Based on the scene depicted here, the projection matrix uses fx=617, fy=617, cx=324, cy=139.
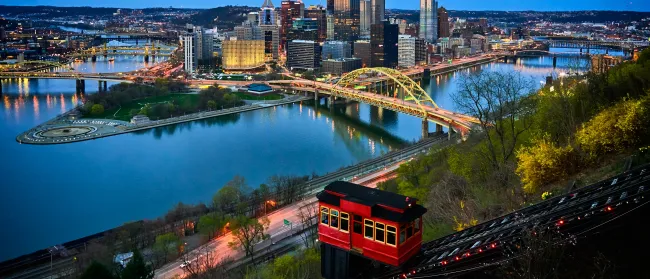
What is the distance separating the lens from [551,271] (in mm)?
3055

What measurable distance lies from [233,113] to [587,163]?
1597 centimetres

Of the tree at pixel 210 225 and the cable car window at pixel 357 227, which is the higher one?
the cable car window at pixel 357 227

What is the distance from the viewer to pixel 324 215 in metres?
3.98

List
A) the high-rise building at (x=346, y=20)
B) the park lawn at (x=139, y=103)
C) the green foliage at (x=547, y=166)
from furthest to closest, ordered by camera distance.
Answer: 1. the high-rise building at (x=346, y=20)
2. the park lawn at (x=139, y=103)
3. the green foliage at (x=547, y=166)

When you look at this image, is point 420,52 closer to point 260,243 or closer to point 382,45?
point 382,45

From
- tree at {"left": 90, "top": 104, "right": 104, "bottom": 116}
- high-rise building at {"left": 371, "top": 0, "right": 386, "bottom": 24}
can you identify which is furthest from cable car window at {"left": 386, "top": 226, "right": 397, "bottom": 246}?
high-rise building at {"left": 371, "top": 0, "right": 386, "bottom": 24}

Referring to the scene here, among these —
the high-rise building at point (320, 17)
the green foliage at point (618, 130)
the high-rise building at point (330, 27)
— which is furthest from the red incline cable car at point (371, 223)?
the high-rise building at point (330, 27)

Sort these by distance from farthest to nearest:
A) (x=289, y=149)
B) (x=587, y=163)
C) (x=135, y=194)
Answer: (x=289, y=149) → (x=135, y=194) → (x=587, y=163)

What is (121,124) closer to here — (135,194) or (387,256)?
(135,194)

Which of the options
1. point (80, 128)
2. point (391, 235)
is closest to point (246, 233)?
point (391, 235)

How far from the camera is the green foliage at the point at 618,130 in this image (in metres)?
5.22

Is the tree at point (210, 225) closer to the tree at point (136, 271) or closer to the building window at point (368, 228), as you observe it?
the tree at point (136, 271)

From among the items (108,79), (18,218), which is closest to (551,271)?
(18,218)

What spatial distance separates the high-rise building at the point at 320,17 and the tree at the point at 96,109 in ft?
84.7
